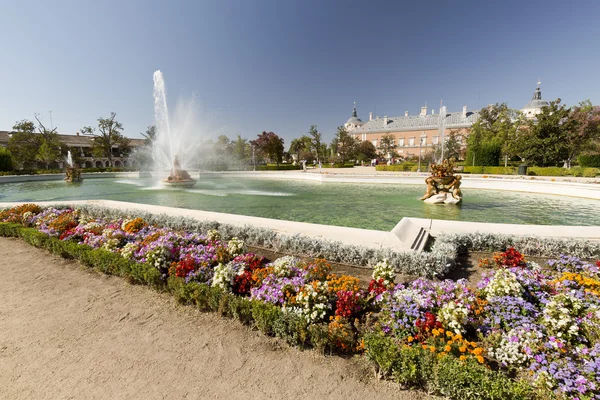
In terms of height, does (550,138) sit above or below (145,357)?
above

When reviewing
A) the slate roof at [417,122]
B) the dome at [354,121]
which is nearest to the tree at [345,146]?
the slate roof at [417,122]

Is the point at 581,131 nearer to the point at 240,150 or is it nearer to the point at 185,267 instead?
the point at 185,267

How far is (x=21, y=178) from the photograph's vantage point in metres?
31.3

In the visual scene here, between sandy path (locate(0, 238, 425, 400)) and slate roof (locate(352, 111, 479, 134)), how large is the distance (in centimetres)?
8267

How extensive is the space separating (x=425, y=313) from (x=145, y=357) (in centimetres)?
366

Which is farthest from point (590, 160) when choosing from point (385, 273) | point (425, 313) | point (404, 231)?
point (425, 313)

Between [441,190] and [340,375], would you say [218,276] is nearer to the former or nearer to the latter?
[340,375]

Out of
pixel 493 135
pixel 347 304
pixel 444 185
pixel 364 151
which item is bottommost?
pixel 347 304

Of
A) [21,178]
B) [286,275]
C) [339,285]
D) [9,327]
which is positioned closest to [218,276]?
[286,275]

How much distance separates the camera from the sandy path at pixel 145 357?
3006 millimetres

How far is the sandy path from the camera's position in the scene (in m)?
3.01

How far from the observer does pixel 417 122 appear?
80812mm

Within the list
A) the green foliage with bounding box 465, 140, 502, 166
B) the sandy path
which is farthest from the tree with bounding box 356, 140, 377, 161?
the sandy path

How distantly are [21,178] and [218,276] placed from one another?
132 ft
